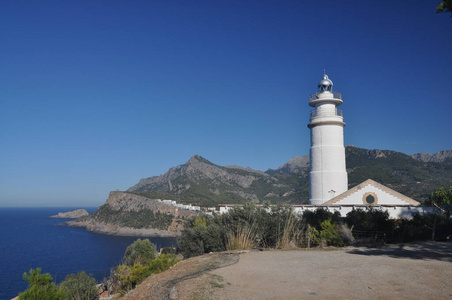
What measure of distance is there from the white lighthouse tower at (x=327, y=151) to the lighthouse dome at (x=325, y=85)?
58 cm

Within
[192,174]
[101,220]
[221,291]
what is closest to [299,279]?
[221,291]

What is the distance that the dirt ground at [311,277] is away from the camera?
410cm

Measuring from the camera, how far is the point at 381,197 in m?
18.7

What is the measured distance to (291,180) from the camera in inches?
5295

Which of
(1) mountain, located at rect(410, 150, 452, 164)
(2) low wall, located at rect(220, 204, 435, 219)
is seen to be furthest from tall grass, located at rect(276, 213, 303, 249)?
(1) mountain, located at rect(410, 150, 452, 164)

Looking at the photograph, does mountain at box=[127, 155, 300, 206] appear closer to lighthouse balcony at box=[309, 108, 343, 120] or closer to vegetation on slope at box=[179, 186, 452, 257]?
lighthouse balcony at box=[309, 108, 343, 120]

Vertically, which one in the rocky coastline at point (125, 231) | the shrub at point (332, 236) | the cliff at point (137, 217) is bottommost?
the rocky coastline at point (125, 231)

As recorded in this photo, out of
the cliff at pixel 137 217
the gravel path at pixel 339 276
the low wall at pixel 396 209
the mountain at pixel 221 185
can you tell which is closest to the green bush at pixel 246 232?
the gravel path at pixel 339 276

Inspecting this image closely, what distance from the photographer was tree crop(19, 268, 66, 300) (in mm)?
6781

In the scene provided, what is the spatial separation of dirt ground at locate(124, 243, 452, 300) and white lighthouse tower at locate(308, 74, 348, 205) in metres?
12.9

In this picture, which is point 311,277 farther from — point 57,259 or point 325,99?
point 57,259

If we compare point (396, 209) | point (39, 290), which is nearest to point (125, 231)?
point (396, 209)

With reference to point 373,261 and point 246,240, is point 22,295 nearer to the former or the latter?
point 246,240

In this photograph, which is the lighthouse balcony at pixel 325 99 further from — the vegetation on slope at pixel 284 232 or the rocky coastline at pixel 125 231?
the rocky coastline at pixel 125 231
